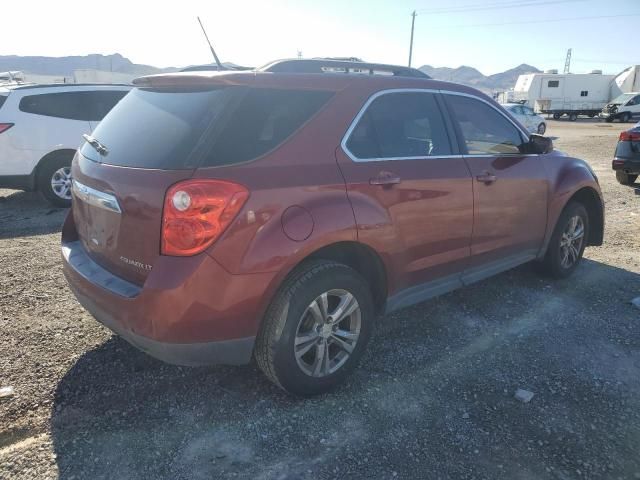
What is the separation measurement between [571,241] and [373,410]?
307 centimetres

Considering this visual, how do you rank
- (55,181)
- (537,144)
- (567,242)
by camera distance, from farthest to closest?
(55,181) → (567,242) → (537,144)

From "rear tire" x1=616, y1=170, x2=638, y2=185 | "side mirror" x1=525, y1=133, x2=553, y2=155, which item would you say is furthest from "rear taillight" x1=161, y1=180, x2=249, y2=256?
"rear tire" x1=616, y1=170, x2=638, y2=185

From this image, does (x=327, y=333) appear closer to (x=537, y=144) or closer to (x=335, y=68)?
(x=335, y=68)

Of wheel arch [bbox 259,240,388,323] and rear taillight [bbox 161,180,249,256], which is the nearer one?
rear taillight [bbox 161,180,249,256]

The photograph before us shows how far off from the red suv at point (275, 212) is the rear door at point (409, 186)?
10 millimetres

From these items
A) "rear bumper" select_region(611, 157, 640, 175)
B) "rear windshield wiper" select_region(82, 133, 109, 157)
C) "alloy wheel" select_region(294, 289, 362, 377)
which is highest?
"rear windshield wiper" select_region(82, 133, 109, 157)

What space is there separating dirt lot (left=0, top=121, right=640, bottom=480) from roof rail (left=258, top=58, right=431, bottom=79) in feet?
6.09

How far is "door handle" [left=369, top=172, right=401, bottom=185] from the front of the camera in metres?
2.87

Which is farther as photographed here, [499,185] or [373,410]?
[499,185]

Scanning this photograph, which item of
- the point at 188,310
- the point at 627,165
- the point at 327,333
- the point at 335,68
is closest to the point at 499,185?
the point at 335,68

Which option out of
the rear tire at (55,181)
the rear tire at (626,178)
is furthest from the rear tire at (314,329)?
the rear tire at (626,178)

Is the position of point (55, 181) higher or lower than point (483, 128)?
lower

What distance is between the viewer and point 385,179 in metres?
2.93

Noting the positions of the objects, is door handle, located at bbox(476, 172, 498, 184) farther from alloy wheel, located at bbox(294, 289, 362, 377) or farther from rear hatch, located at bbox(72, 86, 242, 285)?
rear hatch, located at bbox(72, 86, 242, 285)
